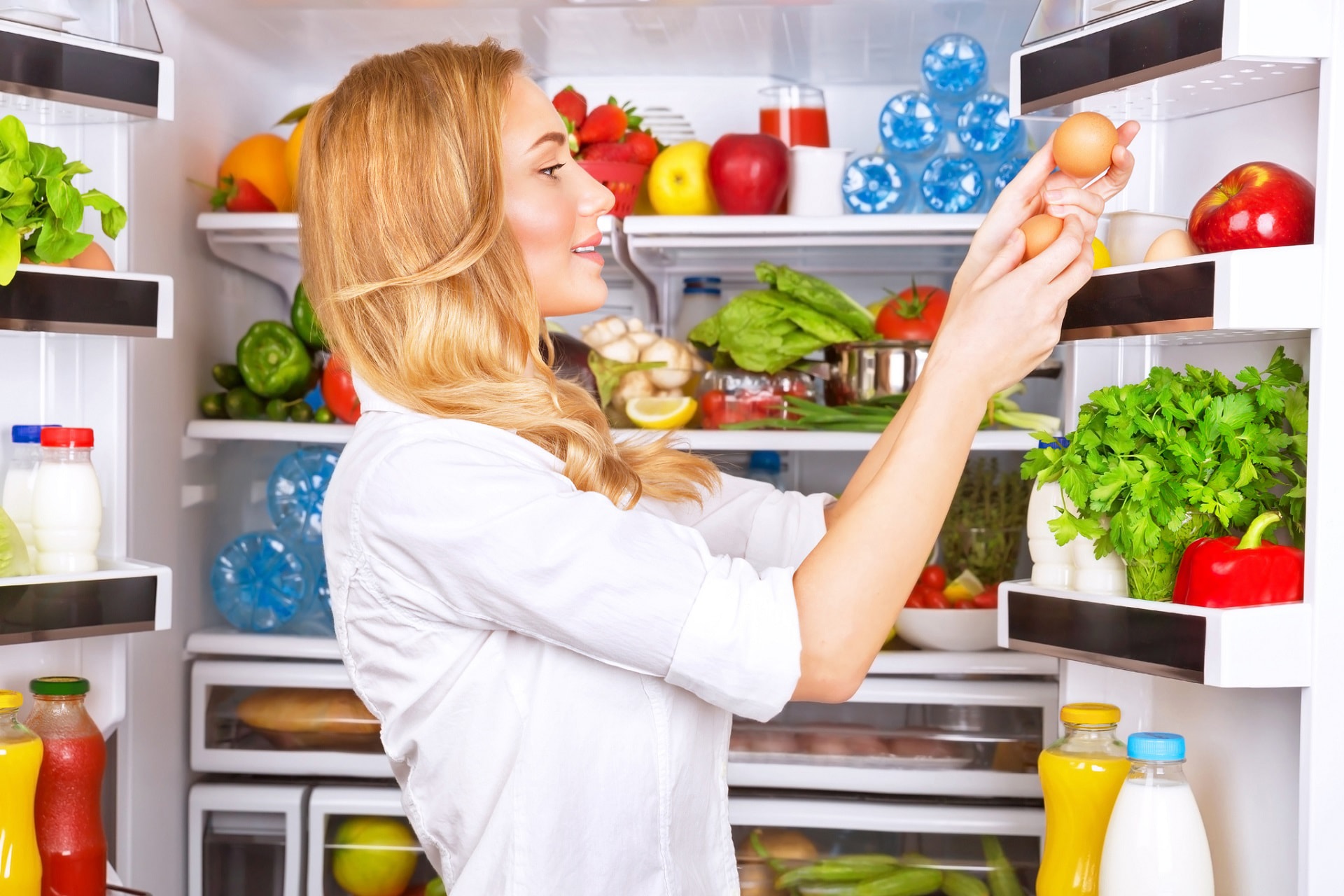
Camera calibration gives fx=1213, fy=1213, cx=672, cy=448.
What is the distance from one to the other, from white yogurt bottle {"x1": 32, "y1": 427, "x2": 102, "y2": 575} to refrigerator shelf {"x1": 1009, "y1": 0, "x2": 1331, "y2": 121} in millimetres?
1194

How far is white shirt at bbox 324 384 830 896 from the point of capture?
2.71 feet

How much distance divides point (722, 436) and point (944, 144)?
22.9 inches

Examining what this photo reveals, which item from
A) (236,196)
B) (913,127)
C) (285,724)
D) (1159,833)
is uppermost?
(913,127)

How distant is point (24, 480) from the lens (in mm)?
1533

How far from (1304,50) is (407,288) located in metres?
0.87

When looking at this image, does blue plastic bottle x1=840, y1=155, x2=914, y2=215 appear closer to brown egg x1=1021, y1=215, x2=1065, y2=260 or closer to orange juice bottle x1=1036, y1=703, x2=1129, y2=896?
orange juice bottle x1=1036, y1=703, x2=1129, y2=896

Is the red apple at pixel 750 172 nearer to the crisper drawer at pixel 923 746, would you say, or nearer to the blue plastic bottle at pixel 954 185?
the blue plastic bottle at pixel 954 185

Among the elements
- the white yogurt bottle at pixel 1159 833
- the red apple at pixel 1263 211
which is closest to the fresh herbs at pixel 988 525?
the white yogurt bottle at pixel 1159 833

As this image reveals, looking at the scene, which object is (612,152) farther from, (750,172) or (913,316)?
(913,316)

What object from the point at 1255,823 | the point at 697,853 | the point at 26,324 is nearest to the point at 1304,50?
the point at 1255,823

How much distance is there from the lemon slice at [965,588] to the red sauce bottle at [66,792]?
124cm

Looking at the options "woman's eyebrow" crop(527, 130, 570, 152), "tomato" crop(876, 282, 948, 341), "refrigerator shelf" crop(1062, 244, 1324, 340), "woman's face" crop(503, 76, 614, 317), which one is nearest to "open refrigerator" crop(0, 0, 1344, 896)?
"refrigerator shelf" crop(1062, 244, 1324, 340)

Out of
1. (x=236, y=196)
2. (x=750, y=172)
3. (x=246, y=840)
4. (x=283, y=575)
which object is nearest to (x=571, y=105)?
(x=750, y=172)

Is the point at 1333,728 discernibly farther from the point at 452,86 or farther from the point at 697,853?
the point at 452,86
